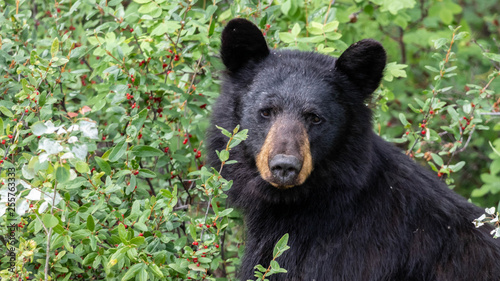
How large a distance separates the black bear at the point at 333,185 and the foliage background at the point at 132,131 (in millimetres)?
246

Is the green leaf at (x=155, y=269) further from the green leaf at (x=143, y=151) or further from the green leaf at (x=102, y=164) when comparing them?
the green leaf at (x=143, y=151)

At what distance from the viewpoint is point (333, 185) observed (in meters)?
3.67

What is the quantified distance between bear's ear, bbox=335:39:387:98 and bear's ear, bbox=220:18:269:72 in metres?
0.50

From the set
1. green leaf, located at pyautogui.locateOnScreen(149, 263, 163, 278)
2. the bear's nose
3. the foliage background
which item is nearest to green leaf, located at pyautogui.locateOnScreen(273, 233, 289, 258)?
the foliage background

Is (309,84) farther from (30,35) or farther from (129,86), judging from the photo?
(30,35)

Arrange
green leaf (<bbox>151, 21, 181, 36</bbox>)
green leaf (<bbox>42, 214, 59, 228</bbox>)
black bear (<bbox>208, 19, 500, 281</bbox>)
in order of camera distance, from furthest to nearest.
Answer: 1. green leaf (<bbox>151, 21, 181, 36</bbox>)
2. black bear (<bbox>208, 19, 500, 281</bbox>)
3. green leaf (<bbox>42, 214, 59, 228</bbox>)

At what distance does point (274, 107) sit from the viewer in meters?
3.63

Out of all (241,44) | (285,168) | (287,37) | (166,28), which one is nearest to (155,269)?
(285,168)

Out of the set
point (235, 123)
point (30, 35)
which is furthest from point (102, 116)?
point (235, 123)

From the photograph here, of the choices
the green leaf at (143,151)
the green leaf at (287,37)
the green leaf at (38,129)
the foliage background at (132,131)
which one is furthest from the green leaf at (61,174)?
the green leaf at (287,37)

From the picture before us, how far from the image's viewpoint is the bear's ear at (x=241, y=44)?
12.1ft

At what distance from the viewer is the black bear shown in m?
3.50

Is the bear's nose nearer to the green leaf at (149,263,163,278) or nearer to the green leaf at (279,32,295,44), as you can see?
the green leaf at (149,263,163,278)

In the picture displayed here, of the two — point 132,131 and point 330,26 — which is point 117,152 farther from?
point 330,26
